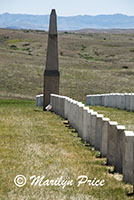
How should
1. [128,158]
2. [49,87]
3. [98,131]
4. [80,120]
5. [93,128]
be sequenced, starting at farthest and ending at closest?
[49,87], [80,120], [93,128], [98,131], [128,158]

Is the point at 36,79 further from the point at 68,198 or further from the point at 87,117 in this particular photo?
the point at 68,198

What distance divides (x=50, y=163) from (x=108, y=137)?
1.32m

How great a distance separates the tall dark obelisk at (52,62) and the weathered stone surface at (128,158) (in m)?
16.7

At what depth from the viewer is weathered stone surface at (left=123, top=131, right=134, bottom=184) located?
9305 mm

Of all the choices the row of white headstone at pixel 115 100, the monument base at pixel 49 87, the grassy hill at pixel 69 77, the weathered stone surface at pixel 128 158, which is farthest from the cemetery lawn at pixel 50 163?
the grassy hill at pixel 69 77

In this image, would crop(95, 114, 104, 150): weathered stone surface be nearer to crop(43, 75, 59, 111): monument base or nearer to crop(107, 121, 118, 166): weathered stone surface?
crop(107, 121, 118, 166): weathered stone surface

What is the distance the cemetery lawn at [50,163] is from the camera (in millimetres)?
8719

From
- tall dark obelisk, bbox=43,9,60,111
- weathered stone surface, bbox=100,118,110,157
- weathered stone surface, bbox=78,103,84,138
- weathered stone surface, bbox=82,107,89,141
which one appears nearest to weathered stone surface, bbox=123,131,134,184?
weathered stone surface, bbox=100,118,110,157

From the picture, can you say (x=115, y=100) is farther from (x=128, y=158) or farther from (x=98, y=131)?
(x=128, y=158)

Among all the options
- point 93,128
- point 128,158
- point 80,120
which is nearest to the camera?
point 128,158

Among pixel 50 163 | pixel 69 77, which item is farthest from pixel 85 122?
pixel 69 77

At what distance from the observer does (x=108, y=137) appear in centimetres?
1109

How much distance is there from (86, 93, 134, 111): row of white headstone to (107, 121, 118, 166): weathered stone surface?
14434 mm

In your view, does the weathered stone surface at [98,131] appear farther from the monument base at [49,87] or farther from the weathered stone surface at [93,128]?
the monument base at [49,87]
